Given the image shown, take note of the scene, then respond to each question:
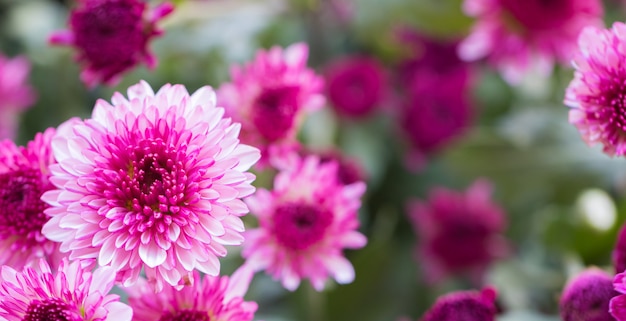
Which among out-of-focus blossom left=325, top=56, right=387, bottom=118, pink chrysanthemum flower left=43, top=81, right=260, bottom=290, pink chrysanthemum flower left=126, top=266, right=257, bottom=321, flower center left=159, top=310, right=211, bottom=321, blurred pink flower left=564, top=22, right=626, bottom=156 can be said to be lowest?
flower center left=159, top=310, right=211, bottom=321

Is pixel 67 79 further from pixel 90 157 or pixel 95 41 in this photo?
pixel 90 157

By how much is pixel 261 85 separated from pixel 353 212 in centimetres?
10

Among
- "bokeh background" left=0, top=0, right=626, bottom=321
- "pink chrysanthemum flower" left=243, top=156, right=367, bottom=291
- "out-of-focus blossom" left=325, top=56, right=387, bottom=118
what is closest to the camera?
"pink chrysanthemum flower" left=243, top=156, right=367, bottom=291

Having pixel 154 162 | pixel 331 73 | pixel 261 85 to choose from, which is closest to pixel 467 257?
pixel 331 73


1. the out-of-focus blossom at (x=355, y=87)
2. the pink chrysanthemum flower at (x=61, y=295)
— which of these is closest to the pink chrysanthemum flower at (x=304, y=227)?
the pink chrysanthemum flower at (x=61, y=295)

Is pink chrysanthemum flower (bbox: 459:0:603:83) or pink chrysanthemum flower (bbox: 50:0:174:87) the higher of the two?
pink chrysanthemum flower (bbox: 459:0:603:83)

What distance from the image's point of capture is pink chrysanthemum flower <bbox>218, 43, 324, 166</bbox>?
46cm

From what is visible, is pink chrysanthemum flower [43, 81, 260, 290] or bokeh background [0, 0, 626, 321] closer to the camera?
pink chrysanthemum flower [43, 81, 260, 290]

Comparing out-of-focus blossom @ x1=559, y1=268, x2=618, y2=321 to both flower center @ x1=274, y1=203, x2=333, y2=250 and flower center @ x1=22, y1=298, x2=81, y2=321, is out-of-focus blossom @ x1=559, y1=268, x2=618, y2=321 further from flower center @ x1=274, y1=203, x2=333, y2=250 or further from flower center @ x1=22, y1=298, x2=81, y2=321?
flower center @ x1=22, y1=298, x2=81, y2=321

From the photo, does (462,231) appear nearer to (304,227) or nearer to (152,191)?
(304,227)

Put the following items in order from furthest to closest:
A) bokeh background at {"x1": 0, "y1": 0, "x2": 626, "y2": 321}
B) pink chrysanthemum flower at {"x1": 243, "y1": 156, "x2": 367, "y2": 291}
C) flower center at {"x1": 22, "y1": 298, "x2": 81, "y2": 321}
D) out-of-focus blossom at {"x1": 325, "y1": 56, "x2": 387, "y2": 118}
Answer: out-of-focus blossom at {"x1": 325, "y1": 56, "x2": 387, "y2": 118} < bokeh background at {"x1": 0, "y1": 0, "x2": 626, "y2": 321} < pink chrysanthemum flower at {"x1": 243, "y1": 156, "x2": 367, "y2": 291} < flower center at {"x1": 22, "y1": 298, "x2": 81, "y2": 321}

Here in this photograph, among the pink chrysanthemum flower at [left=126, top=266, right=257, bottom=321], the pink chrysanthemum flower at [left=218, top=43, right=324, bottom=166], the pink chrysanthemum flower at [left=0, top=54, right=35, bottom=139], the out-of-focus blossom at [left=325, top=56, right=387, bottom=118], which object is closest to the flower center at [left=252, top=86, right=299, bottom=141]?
the pink chrysanthemum flower at [left=218, top=43, right=324, bottom=166]

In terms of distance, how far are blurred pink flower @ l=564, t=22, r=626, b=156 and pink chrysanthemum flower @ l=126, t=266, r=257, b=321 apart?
0.20 metres

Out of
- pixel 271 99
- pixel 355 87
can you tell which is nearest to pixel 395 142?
pixel 355 87
